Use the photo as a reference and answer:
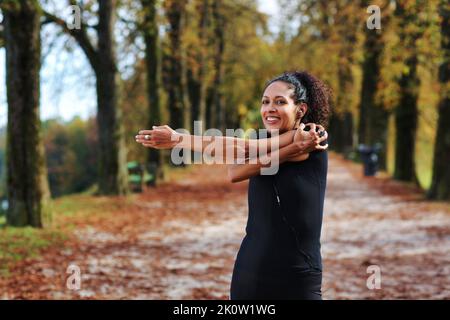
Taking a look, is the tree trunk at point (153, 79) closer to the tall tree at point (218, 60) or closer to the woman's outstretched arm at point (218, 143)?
the tall tree at point (218, 60)

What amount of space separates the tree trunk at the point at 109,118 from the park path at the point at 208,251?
2.76 ft

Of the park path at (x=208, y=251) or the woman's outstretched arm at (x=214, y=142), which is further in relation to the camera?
the park path at (x=208, y=251)

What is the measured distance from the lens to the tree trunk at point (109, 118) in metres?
14.9

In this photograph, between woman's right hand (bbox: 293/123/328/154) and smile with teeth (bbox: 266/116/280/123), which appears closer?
woman's right hand (bbox: 293/123/328/154)

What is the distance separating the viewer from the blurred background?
315 inches

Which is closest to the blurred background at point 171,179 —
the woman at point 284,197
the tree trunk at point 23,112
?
the tree trunk at point 23,112

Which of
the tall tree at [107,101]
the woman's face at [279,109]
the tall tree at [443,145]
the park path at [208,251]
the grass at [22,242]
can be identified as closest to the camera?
the woman's face at [279,109]

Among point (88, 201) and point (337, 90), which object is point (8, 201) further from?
point (337, 90)

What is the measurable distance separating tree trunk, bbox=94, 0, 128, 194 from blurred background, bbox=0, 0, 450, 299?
3 centimetres

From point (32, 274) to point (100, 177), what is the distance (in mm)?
8044

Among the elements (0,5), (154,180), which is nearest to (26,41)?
(0,5)

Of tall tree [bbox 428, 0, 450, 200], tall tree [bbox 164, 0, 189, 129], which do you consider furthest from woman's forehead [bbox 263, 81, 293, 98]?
tall tree [bbox 164, 0, 189, 129]

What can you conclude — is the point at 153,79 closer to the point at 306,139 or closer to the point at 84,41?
the point at 84,41

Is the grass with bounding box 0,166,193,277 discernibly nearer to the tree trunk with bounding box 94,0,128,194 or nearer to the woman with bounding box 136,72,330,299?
the tree trunk with bounding box 94,0,128,194
